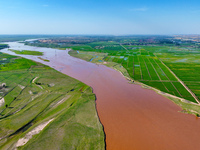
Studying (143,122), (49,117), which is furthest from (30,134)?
(143,122)

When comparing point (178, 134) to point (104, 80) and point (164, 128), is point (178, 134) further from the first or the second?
point (104, 80)

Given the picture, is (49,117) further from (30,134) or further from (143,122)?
(143,122)

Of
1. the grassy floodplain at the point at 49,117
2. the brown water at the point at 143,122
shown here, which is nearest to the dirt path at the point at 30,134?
the grassy floodplain at the point at 49,117

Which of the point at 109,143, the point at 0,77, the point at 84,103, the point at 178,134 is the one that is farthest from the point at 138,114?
the point at 0,77

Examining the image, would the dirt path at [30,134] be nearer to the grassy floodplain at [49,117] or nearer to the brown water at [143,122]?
the grassy floodplain at [49,117]

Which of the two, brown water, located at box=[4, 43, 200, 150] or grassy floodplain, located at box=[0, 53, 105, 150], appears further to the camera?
brown water, located at box=[4, 43, 200, 150]

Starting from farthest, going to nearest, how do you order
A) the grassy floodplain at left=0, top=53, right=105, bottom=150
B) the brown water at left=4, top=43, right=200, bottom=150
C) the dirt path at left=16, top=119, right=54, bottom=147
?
the brown water at left=4, top=43, right=200, bottom=150
the grassy floodplain at left=0, top=53, right=105, bottom=150
the dirt path at left=16, top=119, right=54, bottom=147

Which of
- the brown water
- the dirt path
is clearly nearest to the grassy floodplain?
the dirt path

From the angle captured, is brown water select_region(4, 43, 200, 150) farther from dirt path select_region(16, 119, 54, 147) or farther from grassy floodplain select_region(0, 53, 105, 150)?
dirt path select_region(16, 119, 54, 147)
